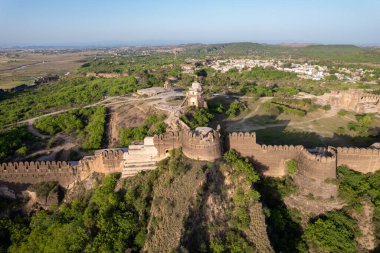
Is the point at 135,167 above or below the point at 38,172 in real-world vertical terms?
above

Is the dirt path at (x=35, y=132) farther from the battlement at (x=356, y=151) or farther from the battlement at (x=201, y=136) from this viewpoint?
the battlement at (x=356, y=151)

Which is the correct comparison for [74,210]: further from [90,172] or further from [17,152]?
[17,152]

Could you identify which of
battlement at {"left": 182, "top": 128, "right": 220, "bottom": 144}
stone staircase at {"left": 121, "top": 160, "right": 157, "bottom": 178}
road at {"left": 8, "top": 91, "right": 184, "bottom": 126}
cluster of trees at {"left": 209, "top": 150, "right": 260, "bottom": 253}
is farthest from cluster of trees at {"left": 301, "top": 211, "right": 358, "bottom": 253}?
road at {"left": 8, "top": 91, "right": 184, "bottom": 126}

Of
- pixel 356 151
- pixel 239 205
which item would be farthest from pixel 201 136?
pixel 356 151

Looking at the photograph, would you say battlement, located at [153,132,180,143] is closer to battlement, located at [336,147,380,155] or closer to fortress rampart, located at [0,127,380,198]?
fortress rampart, located at [0,127,380,198]

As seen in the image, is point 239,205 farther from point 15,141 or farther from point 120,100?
point 120,100

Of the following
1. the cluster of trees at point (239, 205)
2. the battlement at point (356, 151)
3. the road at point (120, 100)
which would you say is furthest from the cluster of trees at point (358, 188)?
the road at point (120, 100)
